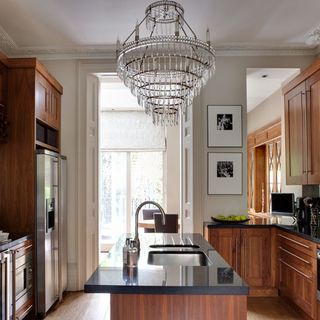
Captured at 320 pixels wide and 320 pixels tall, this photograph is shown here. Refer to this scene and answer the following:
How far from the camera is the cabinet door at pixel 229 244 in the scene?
4270 mm

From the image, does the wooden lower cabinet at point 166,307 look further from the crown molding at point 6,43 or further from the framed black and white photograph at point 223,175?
the crown molding at point 6,43

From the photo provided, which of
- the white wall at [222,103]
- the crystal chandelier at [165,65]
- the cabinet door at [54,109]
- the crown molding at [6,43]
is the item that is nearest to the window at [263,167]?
the white wall at [222,103]

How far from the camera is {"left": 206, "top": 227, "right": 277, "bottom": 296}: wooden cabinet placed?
4.28 m

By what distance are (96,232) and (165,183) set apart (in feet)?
10.8

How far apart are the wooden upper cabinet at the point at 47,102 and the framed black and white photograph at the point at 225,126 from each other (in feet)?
6.24

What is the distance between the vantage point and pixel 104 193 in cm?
812

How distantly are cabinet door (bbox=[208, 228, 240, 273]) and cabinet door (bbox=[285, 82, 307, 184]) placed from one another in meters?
0.94

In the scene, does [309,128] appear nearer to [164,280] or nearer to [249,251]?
[249,251]

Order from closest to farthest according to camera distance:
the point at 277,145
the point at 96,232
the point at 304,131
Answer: the point at 304,131 < the point at 96,232 < the point at 277,145

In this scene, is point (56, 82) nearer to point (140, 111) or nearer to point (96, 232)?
point (96, 232)

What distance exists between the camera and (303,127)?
4094mm

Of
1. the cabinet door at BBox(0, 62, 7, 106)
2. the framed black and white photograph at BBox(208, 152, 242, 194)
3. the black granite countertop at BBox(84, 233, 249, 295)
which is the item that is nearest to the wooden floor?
the framed black and white photograph at BBox(208, 152, 242, 194)

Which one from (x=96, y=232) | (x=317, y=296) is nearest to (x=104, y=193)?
(x=96, y=232)

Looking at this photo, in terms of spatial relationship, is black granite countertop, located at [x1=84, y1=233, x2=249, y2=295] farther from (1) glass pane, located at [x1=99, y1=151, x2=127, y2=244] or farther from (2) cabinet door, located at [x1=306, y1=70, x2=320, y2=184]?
(1) glass pane, located at [x1=99, y1=151, x2=127, y2=244]
